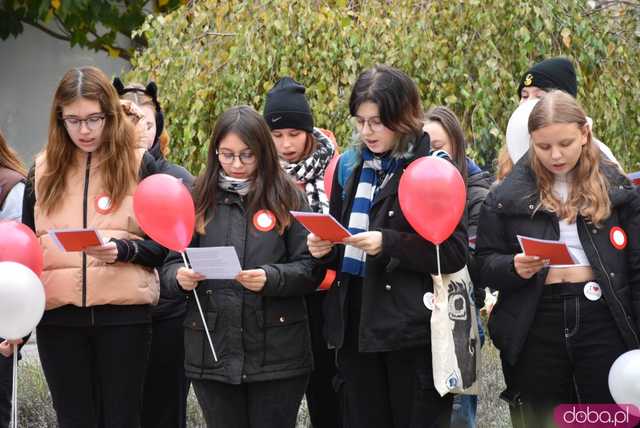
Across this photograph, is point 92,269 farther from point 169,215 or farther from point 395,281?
point 395,281

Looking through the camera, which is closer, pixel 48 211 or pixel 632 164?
pixel 48 211

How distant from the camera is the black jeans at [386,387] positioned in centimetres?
409

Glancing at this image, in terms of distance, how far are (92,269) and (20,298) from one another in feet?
1.03

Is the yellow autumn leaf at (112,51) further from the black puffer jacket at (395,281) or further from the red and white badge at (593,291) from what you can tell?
the red and white badge at (593,291)

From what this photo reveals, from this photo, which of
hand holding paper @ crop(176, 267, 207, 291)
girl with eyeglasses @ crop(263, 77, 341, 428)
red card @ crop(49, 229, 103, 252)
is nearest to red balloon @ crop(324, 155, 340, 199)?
girl with eyeglasses @ crop(263, 77, 341, 428)

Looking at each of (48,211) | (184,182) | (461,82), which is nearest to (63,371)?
(48,211)

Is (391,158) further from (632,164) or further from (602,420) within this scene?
(632,164)

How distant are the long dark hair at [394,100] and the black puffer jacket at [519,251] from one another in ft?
1.41

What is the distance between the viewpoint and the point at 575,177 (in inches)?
166

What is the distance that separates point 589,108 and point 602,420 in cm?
515

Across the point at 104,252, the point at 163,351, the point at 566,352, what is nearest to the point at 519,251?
the point at 566,352

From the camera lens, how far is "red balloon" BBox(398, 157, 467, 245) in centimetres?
402

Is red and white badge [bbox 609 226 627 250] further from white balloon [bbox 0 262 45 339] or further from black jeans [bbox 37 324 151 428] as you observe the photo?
white balloon [bbox 0 262 45 339]

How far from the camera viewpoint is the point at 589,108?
8906 millimetres
